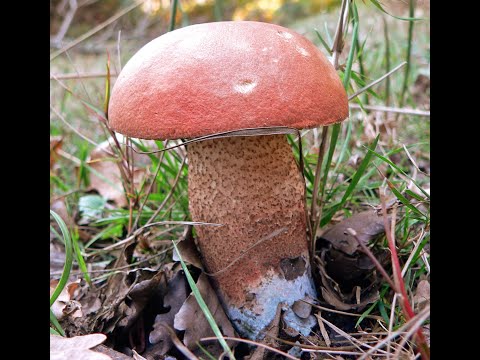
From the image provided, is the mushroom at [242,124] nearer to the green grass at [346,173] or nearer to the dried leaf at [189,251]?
the dried leaf at [189,251]

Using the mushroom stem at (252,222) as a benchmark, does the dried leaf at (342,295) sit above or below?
below

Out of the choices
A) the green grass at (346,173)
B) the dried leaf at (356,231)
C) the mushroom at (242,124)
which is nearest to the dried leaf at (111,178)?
the green grass at (346,173)

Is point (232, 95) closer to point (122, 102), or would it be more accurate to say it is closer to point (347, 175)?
point (122, 102)

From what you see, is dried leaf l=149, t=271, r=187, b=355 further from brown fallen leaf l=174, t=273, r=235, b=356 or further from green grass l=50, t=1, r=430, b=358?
green grass l=50, t=1, r=430, b=358

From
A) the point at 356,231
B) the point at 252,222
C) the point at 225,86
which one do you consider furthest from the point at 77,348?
the point at 356,231

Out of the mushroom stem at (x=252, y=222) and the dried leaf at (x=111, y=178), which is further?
the dried leaf at (x=111, y=178)

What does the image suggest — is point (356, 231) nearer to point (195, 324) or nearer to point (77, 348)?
point (195, 324)

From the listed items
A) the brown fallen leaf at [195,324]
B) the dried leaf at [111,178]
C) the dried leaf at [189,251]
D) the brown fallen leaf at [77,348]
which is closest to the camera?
the brown fallen leaf at [77,348]
